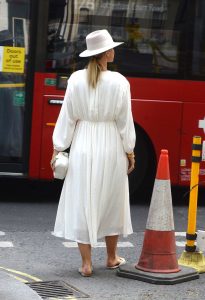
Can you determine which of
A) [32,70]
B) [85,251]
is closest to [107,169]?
[85,251]

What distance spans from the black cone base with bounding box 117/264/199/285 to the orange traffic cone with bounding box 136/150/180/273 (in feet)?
0.18

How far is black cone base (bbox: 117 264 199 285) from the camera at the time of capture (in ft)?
21.6

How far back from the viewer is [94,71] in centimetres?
665

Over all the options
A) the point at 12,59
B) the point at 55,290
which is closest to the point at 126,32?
the point at 12,59

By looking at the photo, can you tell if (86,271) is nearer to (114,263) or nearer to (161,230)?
(114,263)

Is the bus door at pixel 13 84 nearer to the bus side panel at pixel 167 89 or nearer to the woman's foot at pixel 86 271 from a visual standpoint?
the bus side panel at pixel 167 89

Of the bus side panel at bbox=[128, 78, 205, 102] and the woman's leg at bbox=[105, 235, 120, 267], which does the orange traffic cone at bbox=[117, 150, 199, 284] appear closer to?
the woman's leg at bbox=[105, 235, 120, 267]

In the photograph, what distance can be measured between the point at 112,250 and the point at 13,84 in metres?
3.50

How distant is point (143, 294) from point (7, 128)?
4.12 metres

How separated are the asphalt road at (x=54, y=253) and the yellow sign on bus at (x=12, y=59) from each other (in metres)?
1.57

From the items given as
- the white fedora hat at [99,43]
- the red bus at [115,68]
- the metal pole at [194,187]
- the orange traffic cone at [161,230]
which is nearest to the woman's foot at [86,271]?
the orange traffic cone at [161,230]

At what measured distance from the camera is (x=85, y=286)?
6488mm

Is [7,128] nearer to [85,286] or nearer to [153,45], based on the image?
[153,45]

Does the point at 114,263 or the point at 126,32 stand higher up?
the point at 126,32
